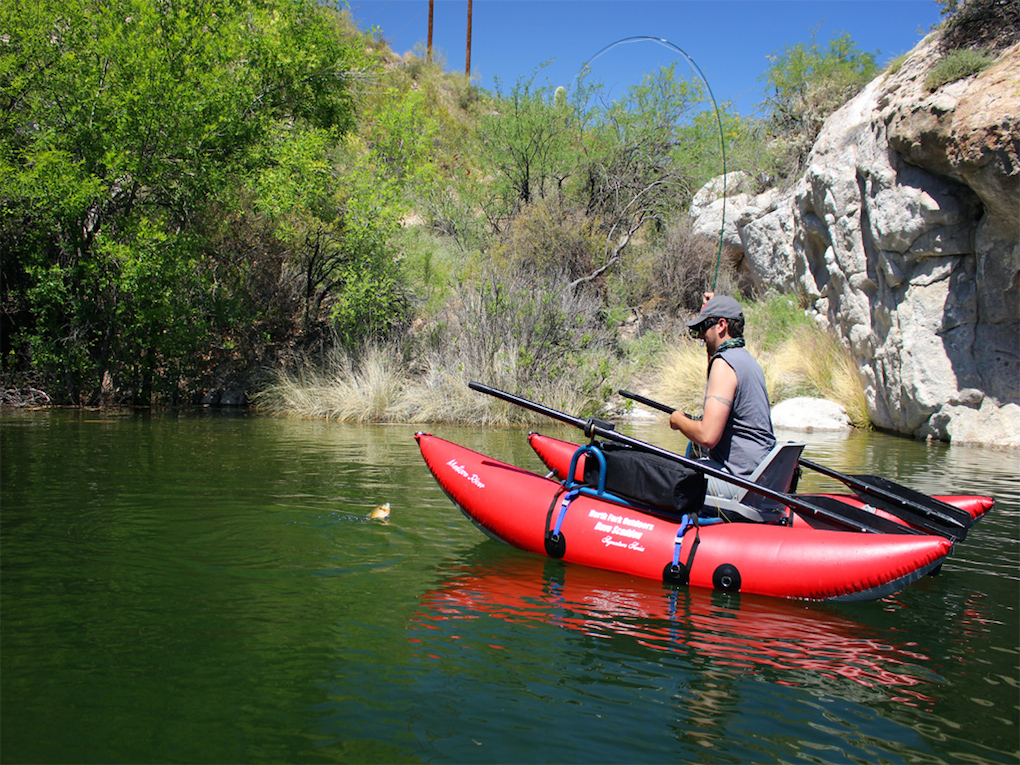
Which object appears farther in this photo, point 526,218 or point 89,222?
point 526,218

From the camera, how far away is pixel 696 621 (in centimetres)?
407

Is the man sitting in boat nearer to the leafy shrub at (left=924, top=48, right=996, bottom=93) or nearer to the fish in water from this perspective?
the fish in water

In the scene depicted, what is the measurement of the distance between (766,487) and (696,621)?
108 centimetres

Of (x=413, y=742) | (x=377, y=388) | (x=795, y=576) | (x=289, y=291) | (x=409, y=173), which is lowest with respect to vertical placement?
(x=413, y=742)

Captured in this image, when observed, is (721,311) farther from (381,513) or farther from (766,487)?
(381,513)

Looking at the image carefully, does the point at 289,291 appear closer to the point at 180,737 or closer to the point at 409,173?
the point at 409,173

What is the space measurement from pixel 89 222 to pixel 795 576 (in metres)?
12.9

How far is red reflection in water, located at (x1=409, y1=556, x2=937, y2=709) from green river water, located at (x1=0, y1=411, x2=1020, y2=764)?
2 cm

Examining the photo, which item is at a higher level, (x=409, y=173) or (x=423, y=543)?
(x=409, y=173)

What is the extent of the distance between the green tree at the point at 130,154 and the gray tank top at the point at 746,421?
10336mm

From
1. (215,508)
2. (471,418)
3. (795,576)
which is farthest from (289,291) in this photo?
(795,576)

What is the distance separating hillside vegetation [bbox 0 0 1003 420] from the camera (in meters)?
11.9

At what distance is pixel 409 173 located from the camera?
14.9m

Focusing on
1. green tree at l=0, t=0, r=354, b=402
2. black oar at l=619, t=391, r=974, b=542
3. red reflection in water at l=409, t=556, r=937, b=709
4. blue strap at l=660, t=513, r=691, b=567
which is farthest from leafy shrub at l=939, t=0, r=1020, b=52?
green tree at l=0, t=0, r=354, b=402
